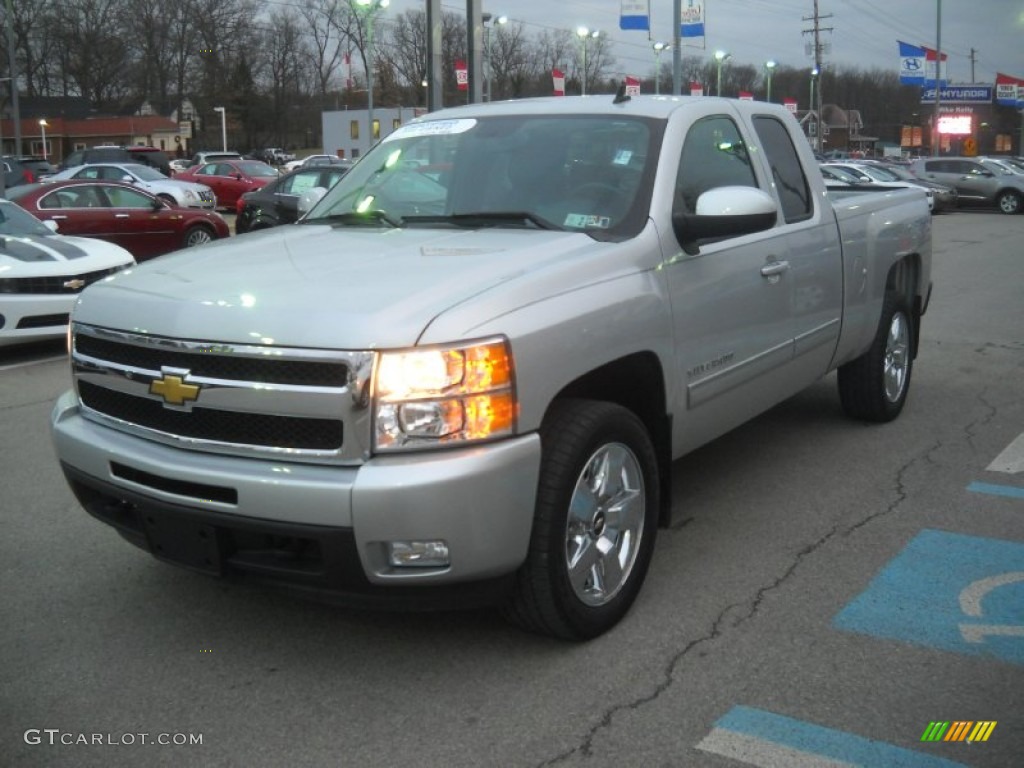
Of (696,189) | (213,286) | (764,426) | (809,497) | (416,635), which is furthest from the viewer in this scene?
(764,426)

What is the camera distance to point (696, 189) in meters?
4.50

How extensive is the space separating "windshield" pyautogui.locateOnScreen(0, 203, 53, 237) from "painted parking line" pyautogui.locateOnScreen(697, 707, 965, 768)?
9624 mm

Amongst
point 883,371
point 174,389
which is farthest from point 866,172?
point 174,389

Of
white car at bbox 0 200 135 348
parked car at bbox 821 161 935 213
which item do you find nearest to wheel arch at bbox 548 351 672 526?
white car at bbox 0 200 135 348

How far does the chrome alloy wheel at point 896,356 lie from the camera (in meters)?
6.59

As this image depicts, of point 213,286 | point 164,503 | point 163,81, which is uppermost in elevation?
point 163,81

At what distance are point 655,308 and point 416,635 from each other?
1477mm

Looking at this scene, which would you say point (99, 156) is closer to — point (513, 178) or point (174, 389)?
point (513, 178)

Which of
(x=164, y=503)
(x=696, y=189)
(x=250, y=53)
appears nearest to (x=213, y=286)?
(x=164, y=503)

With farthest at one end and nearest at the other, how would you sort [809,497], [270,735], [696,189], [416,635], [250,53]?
[250,53]
[809,497]
[696,189]
[416,635]
[270,735]

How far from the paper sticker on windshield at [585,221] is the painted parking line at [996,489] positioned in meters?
2.64

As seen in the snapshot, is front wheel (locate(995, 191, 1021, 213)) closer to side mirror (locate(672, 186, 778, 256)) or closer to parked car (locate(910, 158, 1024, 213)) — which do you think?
parked car (locate(910, 158, 1024, 213))

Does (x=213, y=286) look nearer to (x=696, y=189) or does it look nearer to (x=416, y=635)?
(x=416, y=635)

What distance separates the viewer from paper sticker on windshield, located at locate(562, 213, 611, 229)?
13.5 feet
